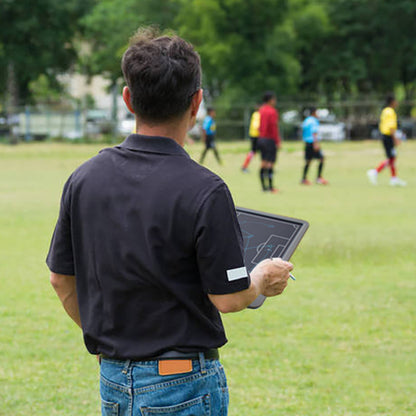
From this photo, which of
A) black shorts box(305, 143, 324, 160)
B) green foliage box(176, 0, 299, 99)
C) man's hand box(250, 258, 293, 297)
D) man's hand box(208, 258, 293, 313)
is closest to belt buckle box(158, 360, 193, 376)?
man's hand box(208, 258, 293, 313)

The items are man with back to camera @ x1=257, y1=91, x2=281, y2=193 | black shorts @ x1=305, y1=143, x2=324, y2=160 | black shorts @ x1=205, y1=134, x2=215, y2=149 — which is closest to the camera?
man with back to camera @ x1=257, y1=91, x2=281, y2=193

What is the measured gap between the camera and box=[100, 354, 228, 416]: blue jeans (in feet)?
7.39

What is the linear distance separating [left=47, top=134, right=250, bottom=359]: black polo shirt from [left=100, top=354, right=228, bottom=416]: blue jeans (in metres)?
0.05

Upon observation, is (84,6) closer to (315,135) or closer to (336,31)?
(336,31)

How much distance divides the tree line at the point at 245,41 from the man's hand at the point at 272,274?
40136 mm

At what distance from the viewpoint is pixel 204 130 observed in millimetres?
23094

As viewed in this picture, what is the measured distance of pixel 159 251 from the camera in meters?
2.21

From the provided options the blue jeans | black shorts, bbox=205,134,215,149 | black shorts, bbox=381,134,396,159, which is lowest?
black shorts, bbox=205,134,215,149

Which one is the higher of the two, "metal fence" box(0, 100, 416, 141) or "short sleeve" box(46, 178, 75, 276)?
"short sleeve" box(46, 178, 75, 276)

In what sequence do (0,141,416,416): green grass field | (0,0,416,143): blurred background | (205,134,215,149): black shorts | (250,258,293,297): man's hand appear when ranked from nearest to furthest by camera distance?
(250,258,293,297): man's hand
(0,141,416,416): green grass field
(205,134,215,149): black shorts
(0,0,416,143): blurred background

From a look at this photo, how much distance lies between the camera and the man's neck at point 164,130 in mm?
2307

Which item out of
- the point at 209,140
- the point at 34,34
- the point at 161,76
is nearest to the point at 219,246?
the point at 161,76

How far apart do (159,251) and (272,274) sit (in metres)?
0.42

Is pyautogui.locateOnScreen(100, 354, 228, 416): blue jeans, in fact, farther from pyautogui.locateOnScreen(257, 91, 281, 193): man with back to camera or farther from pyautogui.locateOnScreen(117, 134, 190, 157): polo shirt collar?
pyautogui.locateOnScreen(257, 91, 281, 193): man with back to camera
